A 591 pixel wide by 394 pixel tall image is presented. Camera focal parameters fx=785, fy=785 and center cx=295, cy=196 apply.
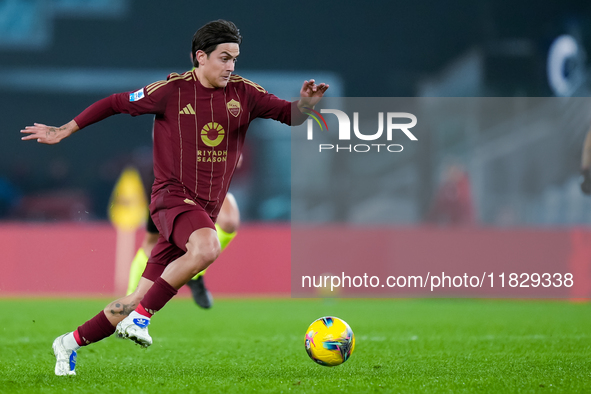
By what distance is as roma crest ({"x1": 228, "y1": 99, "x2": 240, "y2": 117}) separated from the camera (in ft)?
14.4

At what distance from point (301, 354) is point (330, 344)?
98cm

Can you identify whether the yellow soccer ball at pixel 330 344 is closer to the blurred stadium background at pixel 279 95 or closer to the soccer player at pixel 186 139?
the soccer player at pixel 186 139

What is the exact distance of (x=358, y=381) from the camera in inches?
160

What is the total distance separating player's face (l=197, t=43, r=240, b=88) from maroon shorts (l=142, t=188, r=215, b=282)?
0.66m

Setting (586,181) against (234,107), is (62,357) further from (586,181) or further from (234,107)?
(586,181)

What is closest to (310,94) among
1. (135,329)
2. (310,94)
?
(310,94)

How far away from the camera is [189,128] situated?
14.1 ft

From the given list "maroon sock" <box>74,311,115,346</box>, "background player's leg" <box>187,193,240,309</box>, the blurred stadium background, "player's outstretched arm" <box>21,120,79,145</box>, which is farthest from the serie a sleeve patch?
the blurred stadium background

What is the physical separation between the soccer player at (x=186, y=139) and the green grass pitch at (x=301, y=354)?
0.46m

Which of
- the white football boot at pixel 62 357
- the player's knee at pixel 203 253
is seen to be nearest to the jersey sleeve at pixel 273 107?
the player's knee at pixel 203 253

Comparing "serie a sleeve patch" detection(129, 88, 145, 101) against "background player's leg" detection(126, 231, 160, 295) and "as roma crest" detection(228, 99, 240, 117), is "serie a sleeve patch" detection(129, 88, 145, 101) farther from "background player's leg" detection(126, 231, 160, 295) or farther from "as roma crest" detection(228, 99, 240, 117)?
"background player's leg" detection(126, 231, 160, 295)

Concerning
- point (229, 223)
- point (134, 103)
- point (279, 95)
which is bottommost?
point (229, 223)

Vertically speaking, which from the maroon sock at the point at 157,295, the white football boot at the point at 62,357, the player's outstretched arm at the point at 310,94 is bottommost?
the white football boot at the point at 62,357

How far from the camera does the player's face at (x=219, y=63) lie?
427 cm
